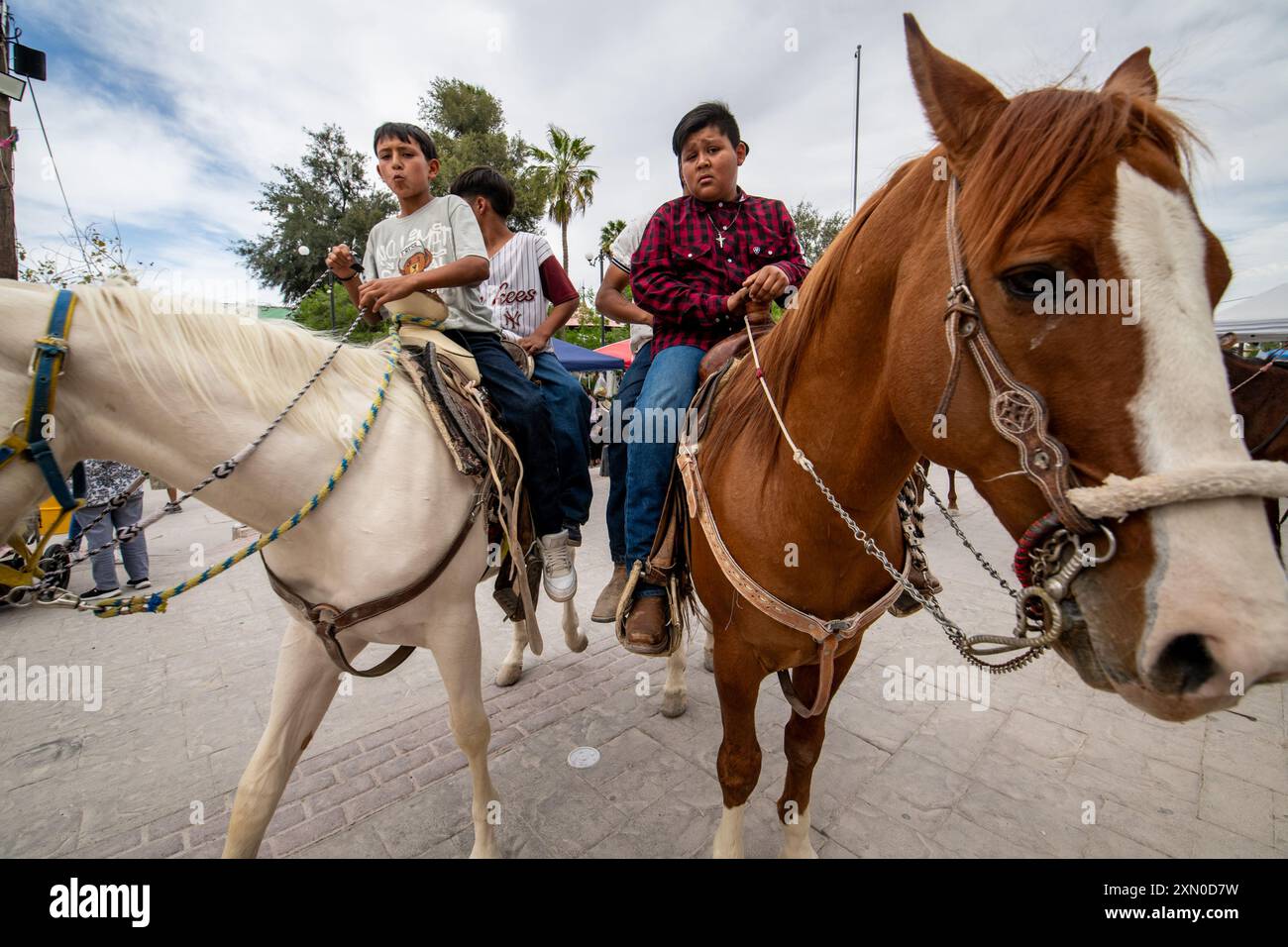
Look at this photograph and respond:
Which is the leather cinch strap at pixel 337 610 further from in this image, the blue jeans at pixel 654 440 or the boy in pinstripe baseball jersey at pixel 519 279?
the boy in pinstripe baseball jersey at pixel 519 279

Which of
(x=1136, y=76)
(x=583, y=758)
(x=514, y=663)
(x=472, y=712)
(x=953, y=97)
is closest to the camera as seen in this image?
(x=953, y=97)

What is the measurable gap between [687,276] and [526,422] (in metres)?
1.09

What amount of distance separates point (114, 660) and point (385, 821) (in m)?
3.47

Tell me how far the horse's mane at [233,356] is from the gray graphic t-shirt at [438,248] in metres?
0.75

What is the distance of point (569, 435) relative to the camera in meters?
3.04

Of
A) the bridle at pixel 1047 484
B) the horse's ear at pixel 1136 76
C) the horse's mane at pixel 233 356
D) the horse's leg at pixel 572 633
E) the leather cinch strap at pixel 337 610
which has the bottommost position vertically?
the horse's leg at pixel 572 633

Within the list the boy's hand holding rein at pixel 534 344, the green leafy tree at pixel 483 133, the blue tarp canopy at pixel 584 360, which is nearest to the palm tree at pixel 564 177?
the green leafy tree at pixel 483 133

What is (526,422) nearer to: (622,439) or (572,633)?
(622,439)

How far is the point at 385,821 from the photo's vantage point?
2539mm

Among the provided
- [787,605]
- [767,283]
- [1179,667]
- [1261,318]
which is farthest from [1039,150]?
[1261,318]

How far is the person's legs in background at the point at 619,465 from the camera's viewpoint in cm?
287
